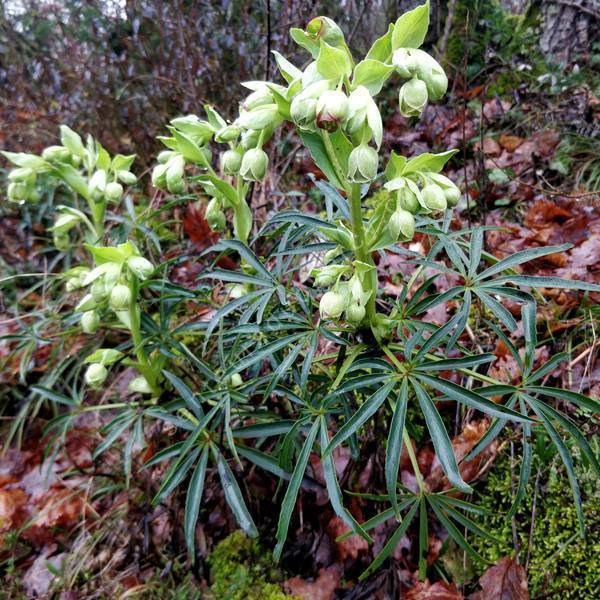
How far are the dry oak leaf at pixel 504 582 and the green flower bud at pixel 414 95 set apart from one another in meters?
0.90

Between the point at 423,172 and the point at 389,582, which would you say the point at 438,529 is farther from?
the point at 423,172

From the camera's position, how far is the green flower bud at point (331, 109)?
25.5 inches

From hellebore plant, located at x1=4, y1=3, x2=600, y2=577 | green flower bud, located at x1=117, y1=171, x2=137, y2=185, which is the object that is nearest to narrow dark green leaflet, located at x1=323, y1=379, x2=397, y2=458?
hellebore plant, located at x1=4, y1=3, x2=600, y2=577

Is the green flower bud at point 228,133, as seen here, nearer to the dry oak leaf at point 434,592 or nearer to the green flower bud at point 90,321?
the green flower bud at point 90,321

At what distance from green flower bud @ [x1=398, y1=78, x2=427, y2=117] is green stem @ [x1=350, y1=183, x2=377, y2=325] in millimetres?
143

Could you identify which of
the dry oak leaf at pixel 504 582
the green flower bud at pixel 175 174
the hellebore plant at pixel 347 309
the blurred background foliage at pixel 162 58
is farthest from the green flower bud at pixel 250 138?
the blurred background foliage at pixel 162 58

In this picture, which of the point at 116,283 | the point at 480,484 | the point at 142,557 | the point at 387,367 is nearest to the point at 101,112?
the point at 116,283

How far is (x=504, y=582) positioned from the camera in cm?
96

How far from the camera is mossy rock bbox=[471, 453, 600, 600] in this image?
3.13ft

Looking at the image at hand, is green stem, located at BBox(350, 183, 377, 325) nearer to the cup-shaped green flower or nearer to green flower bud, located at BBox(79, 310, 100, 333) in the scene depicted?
the cup-shaped green flower

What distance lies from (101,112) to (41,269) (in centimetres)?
78

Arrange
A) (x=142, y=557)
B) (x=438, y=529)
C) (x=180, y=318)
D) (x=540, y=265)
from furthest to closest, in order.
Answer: (x=180, y=318) → (x=540, y=265) → (x=142, y=557) → (x=438, y=529)

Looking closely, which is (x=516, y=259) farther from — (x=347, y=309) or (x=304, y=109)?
(x=304, y=109)

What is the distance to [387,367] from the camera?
794 mm
